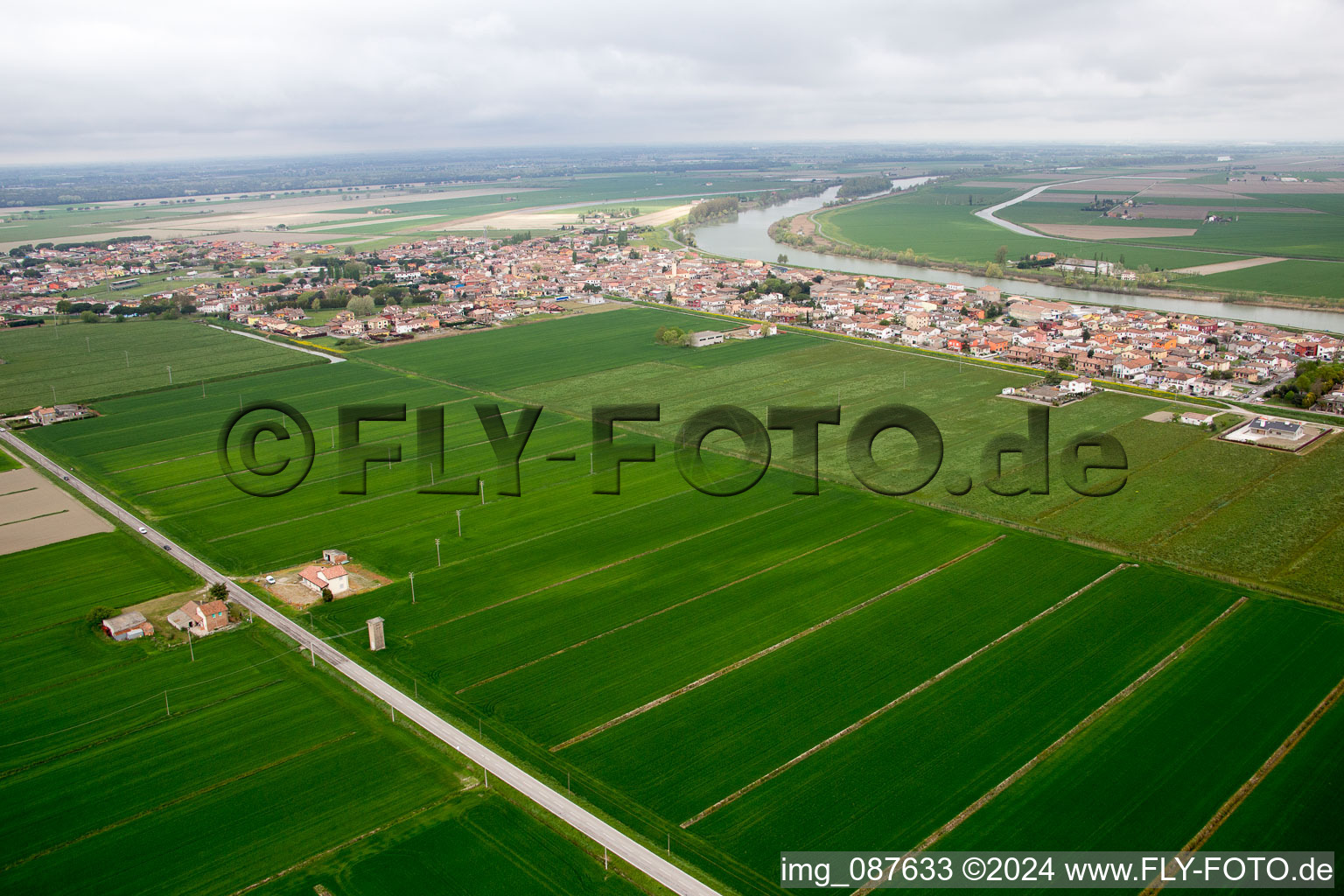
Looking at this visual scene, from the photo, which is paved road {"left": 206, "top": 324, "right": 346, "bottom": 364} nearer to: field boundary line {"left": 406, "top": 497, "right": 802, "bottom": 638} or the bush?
the bush

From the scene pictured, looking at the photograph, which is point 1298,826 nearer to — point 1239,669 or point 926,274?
point 1239,669

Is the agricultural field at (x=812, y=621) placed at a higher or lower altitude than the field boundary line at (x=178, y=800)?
higher

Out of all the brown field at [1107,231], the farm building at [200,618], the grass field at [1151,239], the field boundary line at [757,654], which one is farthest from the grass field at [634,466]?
the brown field at [1107,231]

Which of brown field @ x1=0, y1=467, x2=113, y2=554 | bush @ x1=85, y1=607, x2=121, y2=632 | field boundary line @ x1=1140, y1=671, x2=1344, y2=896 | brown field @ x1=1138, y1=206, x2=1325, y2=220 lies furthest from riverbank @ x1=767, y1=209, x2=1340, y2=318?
bush @ x1=85, y1=607, x2=121, y2=632

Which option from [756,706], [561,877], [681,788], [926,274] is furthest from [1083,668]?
[926,274]

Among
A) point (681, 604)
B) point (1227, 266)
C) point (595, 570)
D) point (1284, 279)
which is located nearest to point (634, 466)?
point (595, 570)

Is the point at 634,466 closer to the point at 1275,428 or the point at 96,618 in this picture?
the point at 96,618

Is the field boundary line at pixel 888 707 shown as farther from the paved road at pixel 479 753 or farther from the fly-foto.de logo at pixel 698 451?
the fly-foto.de logo at pixel 698 451
